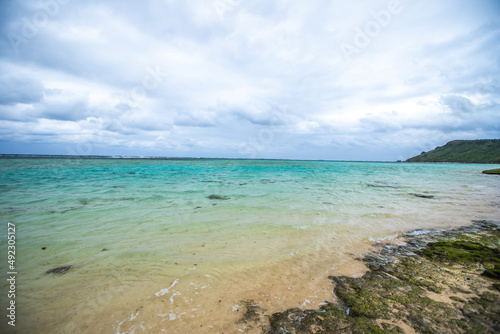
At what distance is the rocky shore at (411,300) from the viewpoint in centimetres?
344

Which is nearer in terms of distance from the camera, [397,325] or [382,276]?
[397,325]

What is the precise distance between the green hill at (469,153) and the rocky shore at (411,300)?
7061 inches

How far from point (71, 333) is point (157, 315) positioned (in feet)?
4.71

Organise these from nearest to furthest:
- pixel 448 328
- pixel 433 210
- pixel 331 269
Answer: pixel 448 328 < pixel 331 269 < pixel 433 210

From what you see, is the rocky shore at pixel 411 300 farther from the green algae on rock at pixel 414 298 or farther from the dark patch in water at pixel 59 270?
the dark patch in water at pixel 59 270

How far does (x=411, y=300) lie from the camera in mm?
4047

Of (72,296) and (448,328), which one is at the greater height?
(448,328)

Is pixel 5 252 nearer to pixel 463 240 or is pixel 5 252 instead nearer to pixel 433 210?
pixel 463 240

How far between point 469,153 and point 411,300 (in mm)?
223103

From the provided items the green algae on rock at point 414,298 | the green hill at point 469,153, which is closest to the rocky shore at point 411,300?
the green algae on rock at point 414,298

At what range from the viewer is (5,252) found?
265 inches

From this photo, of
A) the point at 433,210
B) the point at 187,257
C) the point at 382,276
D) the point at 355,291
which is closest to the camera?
the point at 355,291

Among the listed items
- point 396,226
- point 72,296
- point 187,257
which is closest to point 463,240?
point 396,226

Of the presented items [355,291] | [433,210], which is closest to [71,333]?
[355,291]
